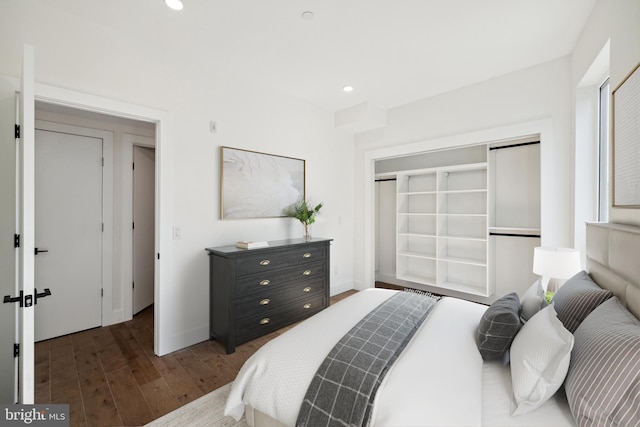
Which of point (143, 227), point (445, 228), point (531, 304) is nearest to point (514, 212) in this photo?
point (445, 228)

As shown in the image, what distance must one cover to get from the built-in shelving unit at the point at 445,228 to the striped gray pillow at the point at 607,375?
264cm

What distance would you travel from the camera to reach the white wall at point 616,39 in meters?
1.48

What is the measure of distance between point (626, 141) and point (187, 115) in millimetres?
3203

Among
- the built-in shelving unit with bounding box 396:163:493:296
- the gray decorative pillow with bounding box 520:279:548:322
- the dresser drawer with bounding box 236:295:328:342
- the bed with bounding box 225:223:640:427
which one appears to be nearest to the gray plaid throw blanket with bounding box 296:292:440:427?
the bed with bounding box 225:223:640:427

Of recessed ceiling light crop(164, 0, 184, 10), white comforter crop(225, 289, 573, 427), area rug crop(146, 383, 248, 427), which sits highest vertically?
recessed ceiling light crop(164, 0, 184, 10)

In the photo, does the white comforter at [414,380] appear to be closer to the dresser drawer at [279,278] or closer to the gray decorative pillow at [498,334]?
the gray decorative pillow at [498,334]

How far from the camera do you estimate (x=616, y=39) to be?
168 centimetres

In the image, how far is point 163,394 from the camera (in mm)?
2027

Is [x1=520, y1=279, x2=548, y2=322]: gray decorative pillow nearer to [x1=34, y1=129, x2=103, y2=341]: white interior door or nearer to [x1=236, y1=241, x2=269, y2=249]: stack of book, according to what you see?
[x1=236, y1=241, x2=269, y2=249]: stack of book

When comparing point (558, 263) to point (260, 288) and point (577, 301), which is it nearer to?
point (577, 301)

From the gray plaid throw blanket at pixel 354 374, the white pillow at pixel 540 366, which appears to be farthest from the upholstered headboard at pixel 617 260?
the gray plaid throw blanket at pixel 354 374

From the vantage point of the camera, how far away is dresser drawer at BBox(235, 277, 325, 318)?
8.81ft

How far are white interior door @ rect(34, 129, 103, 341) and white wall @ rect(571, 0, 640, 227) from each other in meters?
4.45

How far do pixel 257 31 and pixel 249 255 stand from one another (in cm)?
193
